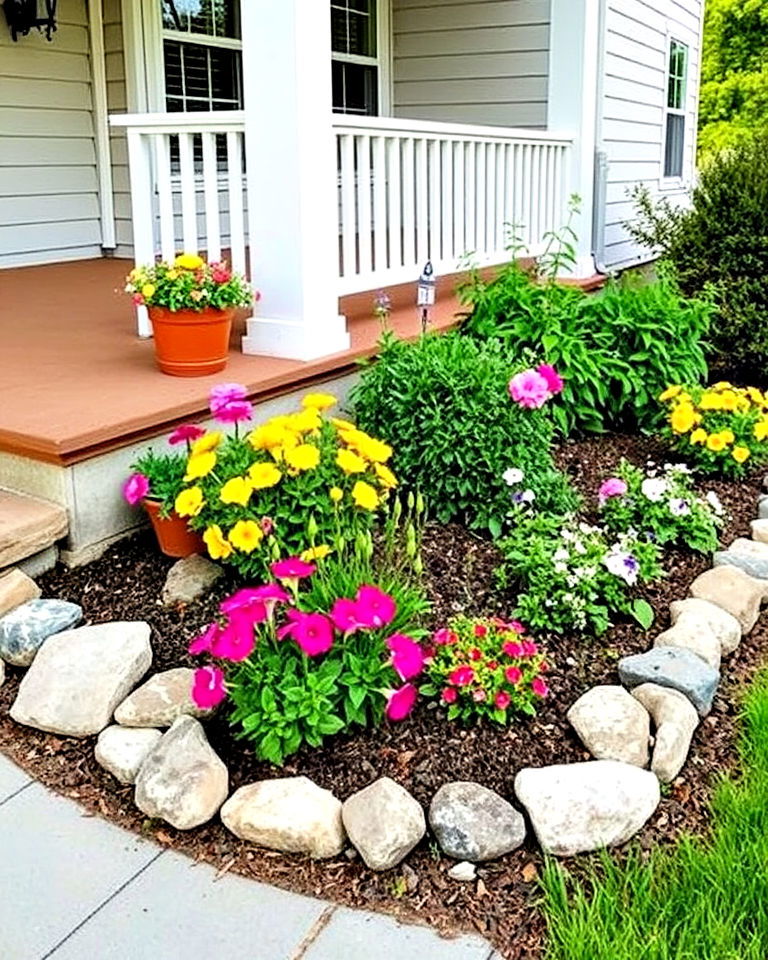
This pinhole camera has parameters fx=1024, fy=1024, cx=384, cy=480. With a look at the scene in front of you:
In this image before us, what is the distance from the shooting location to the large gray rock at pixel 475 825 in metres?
1.86

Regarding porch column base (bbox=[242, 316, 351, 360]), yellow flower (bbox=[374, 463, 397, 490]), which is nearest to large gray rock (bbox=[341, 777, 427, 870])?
yellow flower (bbox=[374, 463, 397, 490])

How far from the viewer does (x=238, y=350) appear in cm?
386

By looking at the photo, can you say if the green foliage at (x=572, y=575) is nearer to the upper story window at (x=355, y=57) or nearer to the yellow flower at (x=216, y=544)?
the yellow flower at (x=216, y=544)

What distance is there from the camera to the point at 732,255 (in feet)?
17.0

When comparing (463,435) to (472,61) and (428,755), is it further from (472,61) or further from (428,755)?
(472,61)

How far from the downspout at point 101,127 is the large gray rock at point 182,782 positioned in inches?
202

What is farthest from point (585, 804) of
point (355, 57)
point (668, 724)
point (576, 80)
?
point (355, 57)

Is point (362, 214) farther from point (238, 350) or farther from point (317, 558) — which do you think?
point (317, 558)

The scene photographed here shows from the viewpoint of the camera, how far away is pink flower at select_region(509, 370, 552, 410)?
314cm

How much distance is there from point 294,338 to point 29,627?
1.57m

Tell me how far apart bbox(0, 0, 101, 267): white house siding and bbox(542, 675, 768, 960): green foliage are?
5.42 meters

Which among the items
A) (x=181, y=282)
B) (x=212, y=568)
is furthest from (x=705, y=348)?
(x=212, y=568)

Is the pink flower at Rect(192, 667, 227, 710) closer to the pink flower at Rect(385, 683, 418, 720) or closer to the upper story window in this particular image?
the pink flower at Rect(385, 683, 418, 720)

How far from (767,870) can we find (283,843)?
86 centimetres
